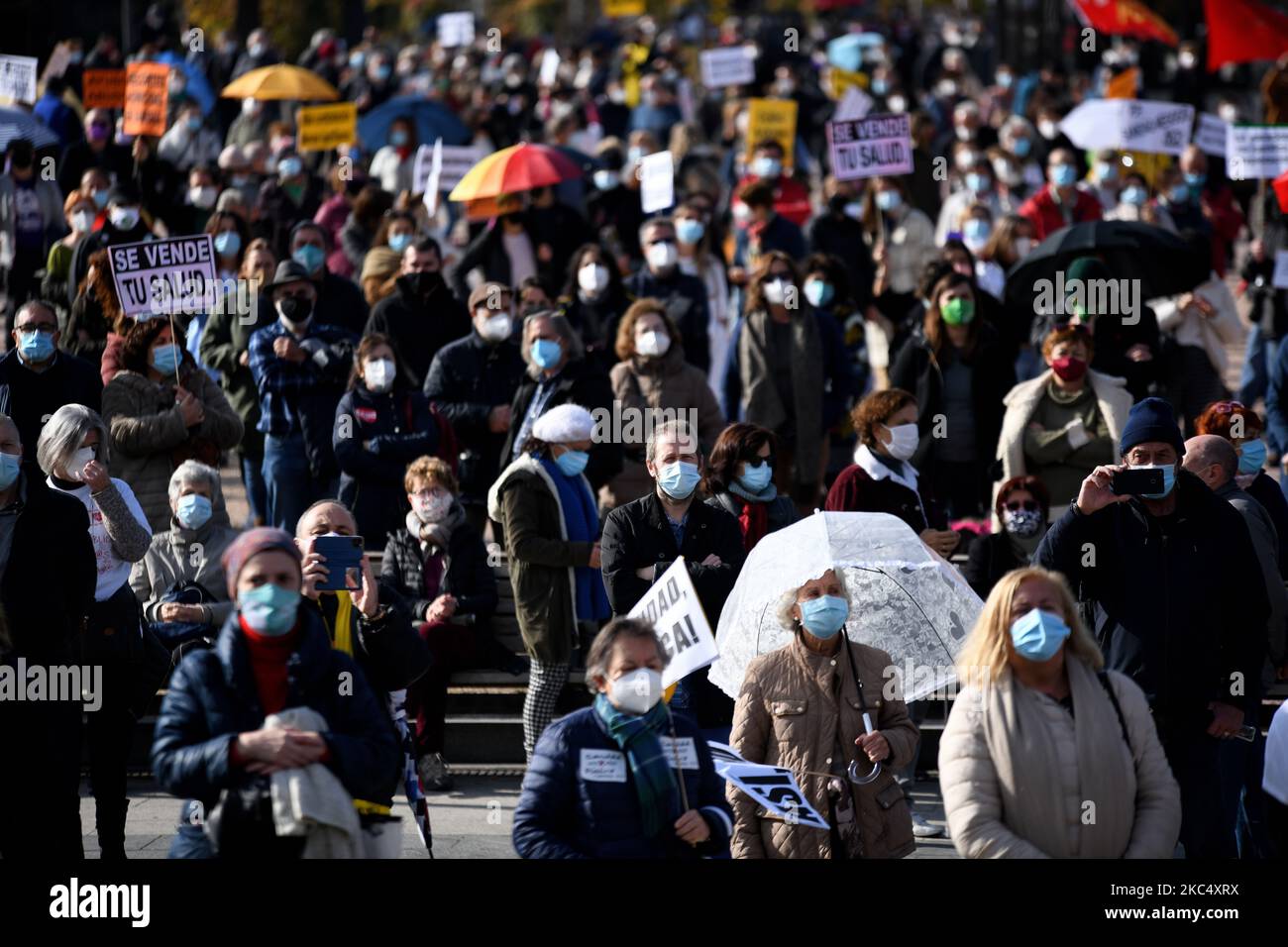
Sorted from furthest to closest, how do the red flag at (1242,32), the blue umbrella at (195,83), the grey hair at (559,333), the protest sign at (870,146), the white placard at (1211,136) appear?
the blue umbrella at (195,83) < the red flag at (1242,32) < the white placard at (1211,136) < the protest sign at (870,146) < the grey hair at (559,333)

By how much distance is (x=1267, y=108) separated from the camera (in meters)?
22.3

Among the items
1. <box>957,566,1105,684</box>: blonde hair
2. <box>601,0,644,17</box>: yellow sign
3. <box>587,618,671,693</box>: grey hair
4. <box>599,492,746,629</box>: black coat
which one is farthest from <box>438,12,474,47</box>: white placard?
<box>957,566,1105,684</box>: blonde hair

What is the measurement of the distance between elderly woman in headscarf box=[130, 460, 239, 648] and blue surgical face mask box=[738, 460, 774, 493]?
7.78ft

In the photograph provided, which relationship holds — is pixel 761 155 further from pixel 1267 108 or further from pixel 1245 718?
pixel 1245 718

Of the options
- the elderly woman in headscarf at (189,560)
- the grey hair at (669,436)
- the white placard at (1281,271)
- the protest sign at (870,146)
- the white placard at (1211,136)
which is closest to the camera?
the grey hair at (669,436)

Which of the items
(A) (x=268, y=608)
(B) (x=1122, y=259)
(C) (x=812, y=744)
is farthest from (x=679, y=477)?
(B) (x=1122, y=259)

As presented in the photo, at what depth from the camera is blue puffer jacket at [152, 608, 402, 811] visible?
6.53m

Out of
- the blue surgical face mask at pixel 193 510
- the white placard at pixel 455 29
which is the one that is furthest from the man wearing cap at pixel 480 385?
the white placard at pixel 455 29

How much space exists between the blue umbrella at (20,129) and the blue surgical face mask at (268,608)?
13.0 meters

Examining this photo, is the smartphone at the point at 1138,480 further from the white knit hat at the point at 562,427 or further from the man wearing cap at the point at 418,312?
the man wearing cap at the point at 418,312

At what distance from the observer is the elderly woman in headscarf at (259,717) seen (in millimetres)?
6512

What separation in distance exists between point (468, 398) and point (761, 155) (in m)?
6.86
